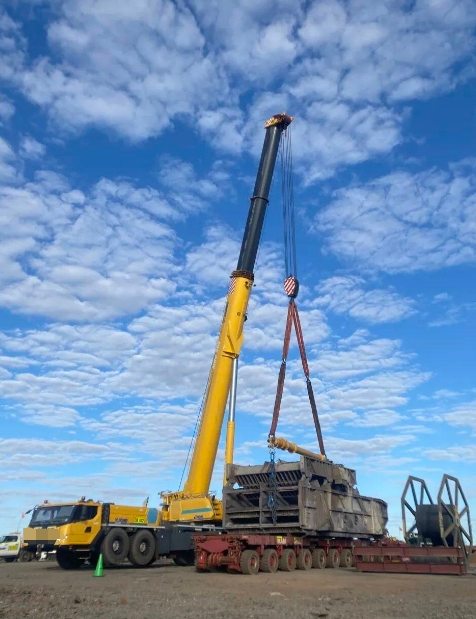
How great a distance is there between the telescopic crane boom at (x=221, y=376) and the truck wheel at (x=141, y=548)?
4.87 feet

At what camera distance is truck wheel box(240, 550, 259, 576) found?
54.8 ft

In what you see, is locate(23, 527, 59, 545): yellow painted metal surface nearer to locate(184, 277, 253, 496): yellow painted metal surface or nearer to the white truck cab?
locate(184, 277, 253, 496): yellow painted metal surface

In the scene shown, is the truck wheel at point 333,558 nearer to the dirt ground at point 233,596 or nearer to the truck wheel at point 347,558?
the truck wheel at point 347,558

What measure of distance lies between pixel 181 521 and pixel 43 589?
9387mm

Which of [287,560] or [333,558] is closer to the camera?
[287,560]

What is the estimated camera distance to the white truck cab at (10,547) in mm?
28516

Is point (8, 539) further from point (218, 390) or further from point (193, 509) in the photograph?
point (218, 390)

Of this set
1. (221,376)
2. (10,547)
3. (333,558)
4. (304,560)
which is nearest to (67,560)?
(304,560)

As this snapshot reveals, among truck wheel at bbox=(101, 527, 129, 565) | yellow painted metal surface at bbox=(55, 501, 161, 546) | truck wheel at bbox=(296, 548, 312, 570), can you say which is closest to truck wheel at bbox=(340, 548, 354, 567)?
truck wheel at bbox=(296, 548, 312, 570)

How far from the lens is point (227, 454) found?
2206 centimetres

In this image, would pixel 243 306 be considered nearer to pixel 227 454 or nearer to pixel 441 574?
pixel 227 454

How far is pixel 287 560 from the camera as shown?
1830 cm

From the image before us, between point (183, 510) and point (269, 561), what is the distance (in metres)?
4.84

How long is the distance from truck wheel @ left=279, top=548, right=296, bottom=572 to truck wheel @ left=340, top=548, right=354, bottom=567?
381 centimetres
